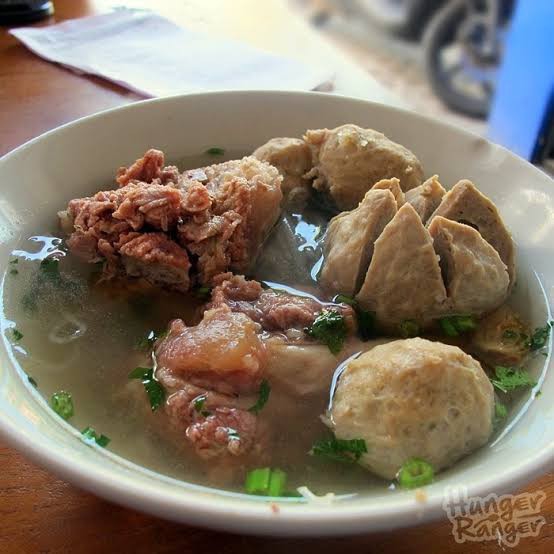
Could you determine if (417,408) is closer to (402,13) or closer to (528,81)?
(528,81)

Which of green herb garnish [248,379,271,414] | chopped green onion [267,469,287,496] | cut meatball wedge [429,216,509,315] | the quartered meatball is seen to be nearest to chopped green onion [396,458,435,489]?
chopped green onion [267,469,287,496]

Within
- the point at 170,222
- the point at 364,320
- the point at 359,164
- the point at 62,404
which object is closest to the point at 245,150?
the point at 359,164

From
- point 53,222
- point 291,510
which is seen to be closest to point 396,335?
point 291,510

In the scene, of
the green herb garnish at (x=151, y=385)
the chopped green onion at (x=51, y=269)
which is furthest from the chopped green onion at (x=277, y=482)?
the chopped green onion at (x=51, y=269)

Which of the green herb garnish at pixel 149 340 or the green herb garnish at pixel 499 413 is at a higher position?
the green herb garnish at pixel 499 413

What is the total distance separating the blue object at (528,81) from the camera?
10.9ft

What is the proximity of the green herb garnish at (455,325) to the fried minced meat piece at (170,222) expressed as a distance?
19.9 inches

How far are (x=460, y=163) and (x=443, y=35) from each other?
374 centimetres

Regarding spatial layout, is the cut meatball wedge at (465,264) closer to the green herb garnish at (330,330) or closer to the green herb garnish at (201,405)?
the green herb garnish at (330,330)

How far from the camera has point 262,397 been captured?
1222 mm

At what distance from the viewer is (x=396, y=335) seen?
136 cm

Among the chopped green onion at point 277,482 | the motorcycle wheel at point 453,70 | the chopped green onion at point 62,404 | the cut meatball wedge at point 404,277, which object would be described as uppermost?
the cut meatball wedge at point 404,277

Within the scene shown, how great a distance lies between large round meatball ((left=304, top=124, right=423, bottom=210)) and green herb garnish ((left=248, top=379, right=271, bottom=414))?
2.07 ft

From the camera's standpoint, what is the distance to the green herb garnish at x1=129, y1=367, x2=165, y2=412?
1214mm
